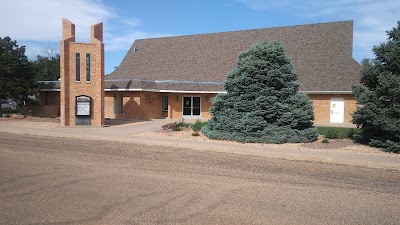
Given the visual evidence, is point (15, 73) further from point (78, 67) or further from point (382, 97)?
point (382, 97)

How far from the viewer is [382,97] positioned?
14.2 metres

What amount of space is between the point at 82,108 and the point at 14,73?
40.3 feet

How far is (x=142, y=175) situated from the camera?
8.90 metres

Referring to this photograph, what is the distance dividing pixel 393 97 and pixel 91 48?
17.8 meters

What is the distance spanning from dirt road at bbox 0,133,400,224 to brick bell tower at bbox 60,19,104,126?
11229 millimetres

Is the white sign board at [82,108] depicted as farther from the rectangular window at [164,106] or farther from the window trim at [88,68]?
the rectangular window at [164,106]

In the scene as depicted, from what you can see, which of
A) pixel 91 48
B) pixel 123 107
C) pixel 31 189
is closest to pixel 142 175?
pixel 31 189

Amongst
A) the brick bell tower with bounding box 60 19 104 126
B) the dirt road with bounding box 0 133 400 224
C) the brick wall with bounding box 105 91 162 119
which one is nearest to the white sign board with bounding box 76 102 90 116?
the brick bell tower with bounding box 60 19 104 126

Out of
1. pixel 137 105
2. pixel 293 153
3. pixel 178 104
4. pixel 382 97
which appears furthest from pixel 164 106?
pixel 382 97

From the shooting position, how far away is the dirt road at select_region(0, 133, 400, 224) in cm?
577

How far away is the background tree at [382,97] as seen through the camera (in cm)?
1377

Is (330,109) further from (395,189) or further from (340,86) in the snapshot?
(395,189)

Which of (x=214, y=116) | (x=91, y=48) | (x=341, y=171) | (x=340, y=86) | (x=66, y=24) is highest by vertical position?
(x=66, y=24)

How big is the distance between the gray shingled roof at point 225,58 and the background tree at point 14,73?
6948 millimetres
